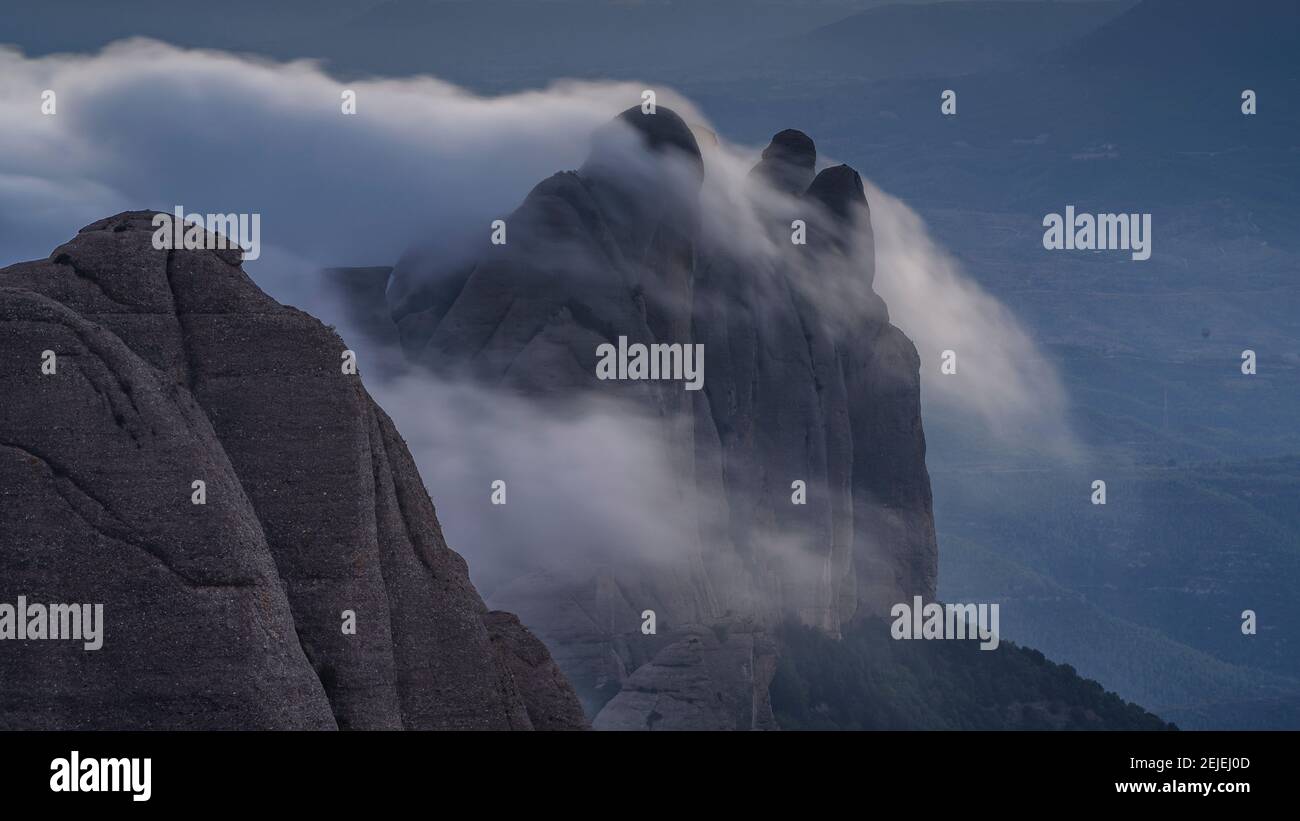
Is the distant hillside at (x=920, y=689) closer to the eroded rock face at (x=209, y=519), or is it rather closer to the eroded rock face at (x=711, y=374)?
the eroded rock face at (x=711, y=374)

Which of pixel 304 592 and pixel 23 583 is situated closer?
pixel 23 583

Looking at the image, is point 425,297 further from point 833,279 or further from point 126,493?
point 126,493

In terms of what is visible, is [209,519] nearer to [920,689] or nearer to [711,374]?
[711,374]

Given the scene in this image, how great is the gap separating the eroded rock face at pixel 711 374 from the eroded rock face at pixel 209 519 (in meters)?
52.7

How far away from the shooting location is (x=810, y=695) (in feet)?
518

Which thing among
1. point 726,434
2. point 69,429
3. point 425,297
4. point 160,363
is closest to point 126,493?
point 69,429

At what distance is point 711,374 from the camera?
16262cm

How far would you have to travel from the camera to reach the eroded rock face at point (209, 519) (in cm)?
4559

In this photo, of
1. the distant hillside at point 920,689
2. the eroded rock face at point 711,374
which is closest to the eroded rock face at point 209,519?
the eroded rock face at point 711,374

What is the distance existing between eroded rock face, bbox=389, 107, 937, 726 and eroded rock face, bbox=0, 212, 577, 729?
173 ft

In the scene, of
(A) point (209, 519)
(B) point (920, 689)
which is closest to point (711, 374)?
(B) point (920, 689)

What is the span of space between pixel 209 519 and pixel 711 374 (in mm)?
116501
